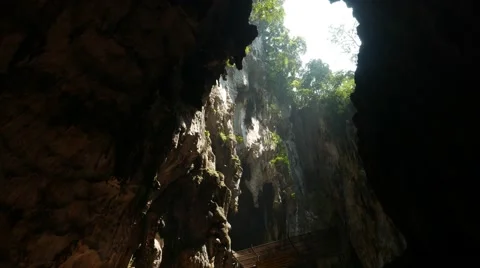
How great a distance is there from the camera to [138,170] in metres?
9.37

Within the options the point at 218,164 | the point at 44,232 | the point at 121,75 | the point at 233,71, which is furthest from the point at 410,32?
the point at 233,71

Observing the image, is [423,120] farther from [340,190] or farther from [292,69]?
[292,69]

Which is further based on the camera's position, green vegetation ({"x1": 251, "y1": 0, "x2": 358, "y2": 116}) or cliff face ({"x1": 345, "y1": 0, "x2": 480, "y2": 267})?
green vegetation ({"x1": 251, "y1": 0, "x2": 358, "y2": 116})

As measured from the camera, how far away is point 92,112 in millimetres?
8398

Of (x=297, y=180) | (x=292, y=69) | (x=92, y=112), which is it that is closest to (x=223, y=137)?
(x=92, y=112)

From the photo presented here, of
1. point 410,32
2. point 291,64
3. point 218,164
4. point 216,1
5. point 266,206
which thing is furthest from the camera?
point 291,64

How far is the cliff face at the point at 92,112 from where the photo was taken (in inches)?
281

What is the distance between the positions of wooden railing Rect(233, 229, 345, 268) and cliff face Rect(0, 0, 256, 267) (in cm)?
824

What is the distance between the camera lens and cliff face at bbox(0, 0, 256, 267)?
7133 mm

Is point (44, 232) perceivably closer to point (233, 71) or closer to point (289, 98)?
point (233, 71)

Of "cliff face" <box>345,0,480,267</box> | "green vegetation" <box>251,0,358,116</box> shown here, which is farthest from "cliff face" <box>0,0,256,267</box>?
"green vegetation" <box>251,0,358,116</box>

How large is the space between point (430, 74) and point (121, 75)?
738 centimetres

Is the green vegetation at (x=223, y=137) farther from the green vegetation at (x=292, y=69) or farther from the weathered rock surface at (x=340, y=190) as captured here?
the green vegetation at (x=292, y=69)

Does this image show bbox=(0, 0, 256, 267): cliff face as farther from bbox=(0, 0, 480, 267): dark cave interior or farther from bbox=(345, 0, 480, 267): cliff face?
bbox=(345, 0, 480, 267): cliff face
